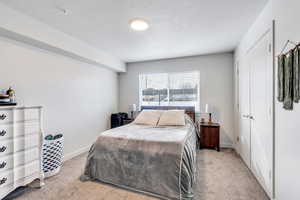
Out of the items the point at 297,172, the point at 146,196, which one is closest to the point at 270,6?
the point at 297,172

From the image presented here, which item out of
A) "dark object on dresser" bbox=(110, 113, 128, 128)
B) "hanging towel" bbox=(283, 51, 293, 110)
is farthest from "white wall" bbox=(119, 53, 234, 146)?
"hanging towel" bbox=(283, 51, 293, 110)

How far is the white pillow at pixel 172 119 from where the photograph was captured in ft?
10.1

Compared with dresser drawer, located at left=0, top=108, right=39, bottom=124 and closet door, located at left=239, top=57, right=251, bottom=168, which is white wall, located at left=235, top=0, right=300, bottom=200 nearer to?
closet door, located at left=239, top=57, right=251, bottom=168

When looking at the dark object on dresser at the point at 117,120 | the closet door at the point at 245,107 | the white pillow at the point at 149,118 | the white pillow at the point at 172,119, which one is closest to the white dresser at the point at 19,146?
the white pillow at the point at 149,118

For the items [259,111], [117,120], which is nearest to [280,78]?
[259,111]

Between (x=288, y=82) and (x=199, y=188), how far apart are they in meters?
1.67

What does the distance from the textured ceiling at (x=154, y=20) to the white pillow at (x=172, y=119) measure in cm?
156

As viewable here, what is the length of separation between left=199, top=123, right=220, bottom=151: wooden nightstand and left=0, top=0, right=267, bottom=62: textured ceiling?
192 cm

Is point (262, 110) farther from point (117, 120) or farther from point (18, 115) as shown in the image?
point (117, 120)

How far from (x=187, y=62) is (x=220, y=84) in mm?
1093

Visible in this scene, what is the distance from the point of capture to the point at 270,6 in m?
1.80

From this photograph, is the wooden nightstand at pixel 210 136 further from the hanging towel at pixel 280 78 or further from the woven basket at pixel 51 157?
the woven basket at pixel 51 157

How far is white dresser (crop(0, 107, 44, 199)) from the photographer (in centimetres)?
168

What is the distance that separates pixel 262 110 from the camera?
203cm
